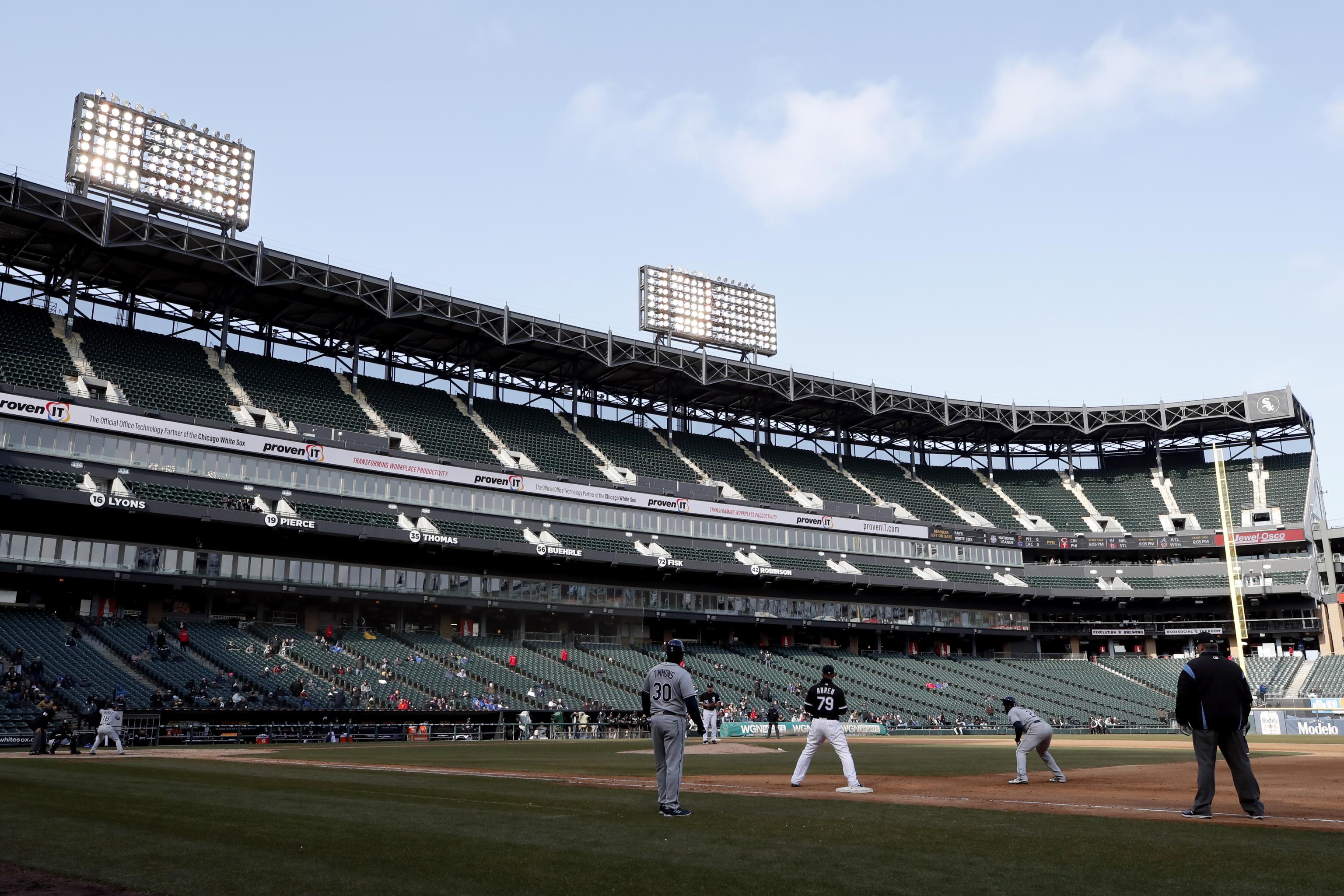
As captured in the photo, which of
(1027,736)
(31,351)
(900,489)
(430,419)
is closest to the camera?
(1027,736)

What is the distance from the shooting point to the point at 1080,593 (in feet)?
283

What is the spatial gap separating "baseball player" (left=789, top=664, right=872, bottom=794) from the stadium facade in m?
37.7

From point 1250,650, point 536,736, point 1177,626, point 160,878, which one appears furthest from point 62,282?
point 1250,650

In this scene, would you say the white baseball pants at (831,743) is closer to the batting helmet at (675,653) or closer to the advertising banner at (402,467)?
the batting helmet at (675,653)

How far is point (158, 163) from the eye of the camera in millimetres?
61094

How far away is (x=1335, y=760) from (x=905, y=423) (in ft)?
224

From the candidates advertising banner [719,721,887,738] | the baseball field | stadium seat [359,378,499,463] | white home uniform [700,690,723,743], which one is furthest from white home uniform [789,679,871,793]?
stadium seat [359,378,499,463]

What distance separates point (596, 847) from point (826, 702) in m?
7.86

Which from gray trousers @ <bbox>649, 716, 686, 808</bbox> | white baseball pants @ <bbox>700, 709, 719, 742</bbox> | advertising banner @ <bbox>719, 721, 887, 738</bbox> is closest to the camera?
gray trousers @ <bbox>649, 716, 686, 808</bbox>

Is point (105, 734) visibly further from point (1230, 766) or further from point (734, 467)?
point (734, 467)

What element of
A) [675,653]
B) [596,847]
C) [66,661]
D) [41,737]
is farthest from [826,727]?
[66,661]

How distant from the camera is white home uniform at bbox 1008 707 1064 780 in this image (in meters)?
17.9

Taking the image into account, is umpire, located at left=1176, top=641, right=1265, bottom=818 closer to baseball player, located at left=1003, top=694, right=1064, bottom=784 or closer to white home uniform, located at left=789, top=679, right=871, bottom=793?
white home uniform, located at left=789, top=679, right=871, bottom=793

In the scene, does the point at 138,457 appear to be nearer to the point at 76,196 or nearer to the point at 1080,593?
the point at 76,196
